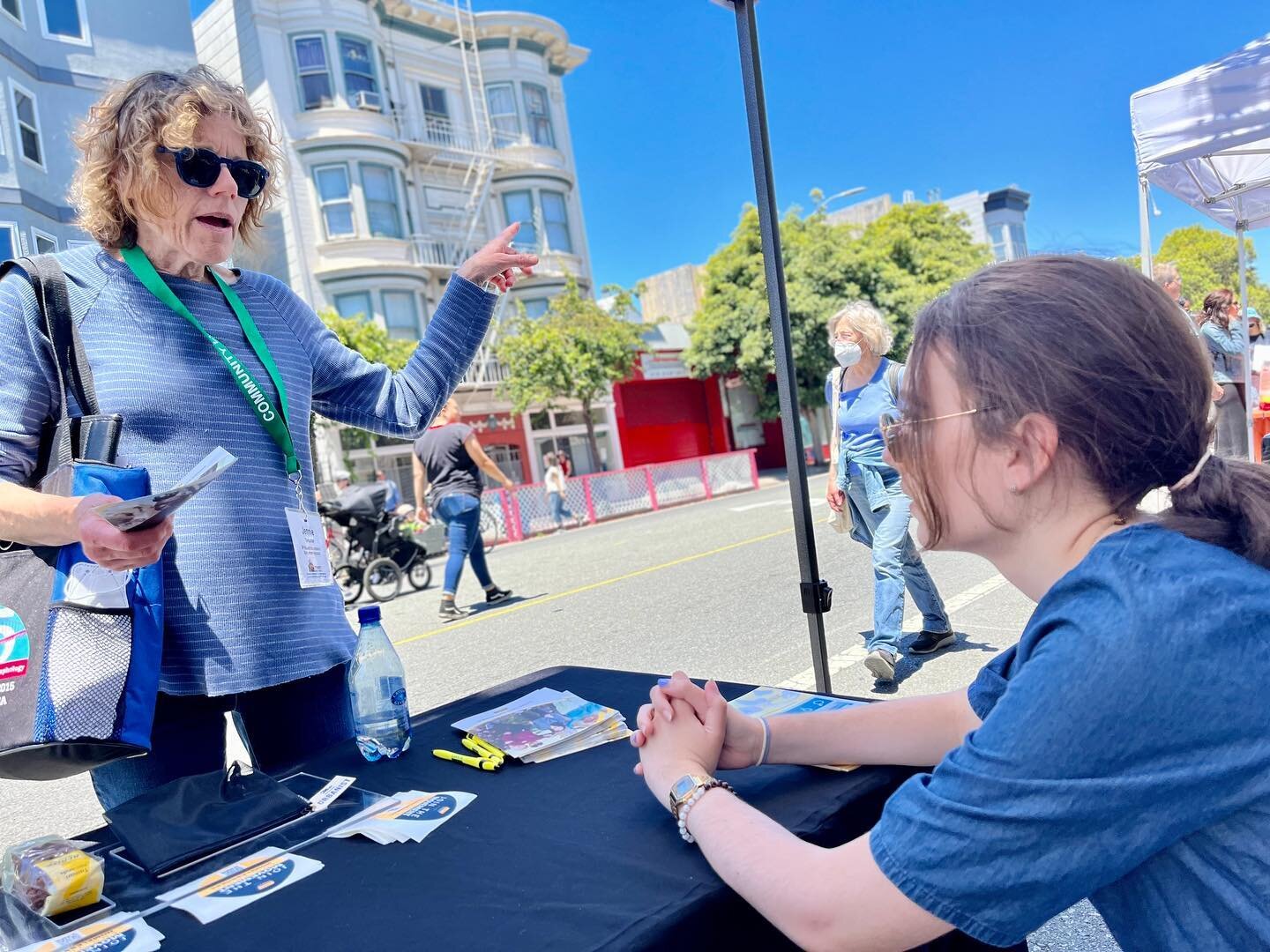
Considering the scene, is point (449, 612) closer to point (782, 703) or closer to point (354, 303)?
point (782, 703)

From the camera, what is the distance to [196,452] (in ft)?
5.21

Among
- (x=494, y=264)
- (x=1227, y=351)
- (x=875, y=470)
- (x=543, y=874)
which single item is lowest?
(x=543, y=874)

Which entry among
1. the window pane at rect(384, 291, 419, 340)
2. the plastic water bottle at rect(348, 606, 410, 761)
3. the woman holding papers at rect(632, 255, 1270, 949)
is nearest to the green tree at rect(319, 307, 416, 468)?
the window pane at rect(384, 291, 419, 340)

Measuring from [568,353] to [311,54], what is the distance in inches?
374

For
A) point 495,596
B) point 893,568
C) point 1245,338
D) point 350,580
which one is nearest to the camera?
point 893,568

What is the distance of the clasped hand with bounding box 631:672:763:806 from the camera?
1229 millimetres

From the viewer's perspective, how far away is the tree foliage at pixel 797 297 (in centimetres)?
2467

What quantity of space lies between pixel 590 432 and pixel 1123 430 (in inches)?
811

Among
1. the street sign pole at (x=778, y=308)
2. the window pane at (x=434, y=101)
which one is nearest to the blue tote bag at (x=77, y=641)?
the street sign pole at (x=778, y=308)

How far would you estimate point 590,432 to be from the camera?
2147 centimetres

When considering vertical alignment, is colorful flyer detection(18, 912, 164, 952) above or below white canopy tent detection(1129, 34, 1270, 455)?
below

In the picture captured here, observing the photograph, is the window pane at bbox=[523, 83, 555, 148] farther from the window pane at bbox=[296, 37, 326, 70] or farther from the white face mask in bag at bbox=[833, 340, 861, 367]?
the white face mask in bag at bbox=[833, 340, 861, 367]

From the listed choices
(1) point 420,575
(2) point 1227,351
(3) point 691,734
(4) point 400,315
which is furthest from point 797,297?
(3) point 691,734

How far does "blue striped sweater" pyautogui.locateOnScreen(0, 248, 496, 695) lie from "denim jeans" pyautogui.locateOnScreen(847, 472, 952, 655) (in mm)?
2992
